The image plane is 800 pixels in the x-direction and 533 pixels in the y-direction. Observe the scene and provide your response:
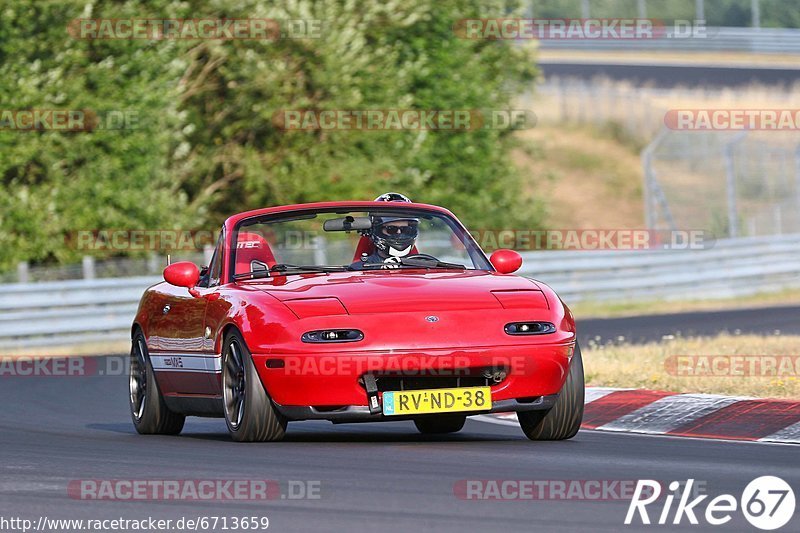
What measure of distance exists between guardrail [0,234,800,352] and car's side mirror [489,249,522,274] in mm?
13997

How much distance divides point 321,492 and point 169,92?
76.7 ft

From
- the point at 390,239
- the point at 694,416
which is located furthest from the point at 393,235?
the point at 694,416

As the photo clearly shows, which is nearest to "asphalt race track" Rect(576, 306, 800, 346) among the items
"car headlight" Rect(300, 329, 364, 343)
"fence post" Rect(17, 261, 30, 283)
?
"fence post" Rect(17, 261, 30, 283)

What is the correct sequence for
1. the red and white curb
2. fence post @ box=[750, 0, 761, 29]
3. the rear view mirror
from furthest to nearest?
1. fence post @ box=[750, 0, 761, 29]
2. the rear view mirror
3. the red and white curb

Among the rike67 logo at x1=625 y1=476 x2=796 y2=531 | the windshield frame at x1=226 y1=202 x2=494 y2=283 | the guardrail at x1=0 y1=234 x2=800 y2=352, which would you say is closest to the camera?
the rike67 logo at x1=625 y1=476 x2=796 y2=531

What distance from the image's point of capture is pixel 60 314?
2439 centimetres

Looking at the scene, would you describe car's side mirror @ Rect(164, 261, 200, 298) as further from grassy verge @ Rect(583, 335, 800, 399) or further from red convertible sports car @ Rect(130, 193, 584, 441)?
grassy verge @ Rect(583, 335, 800, 399)

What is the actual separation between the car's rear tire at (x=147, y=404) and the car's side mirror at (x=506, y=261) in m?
2.31

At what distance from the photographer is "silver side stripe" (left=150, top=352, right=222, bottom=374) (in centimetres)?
1043

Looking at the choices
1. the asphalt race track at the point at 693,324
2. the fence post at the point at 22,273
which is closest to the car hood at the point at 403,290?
the asphalt race track at the point at 693,324

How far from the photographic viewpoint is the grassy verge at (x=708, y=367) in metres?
12.3

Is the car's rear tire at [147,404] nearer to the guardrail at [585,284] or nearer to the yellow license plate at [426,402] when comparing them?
the yellow license plate at [426,402]

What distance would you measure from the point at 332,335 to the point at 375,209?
1.83 meters

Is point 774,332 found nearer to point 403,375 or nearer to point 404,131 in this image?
point 403,375
